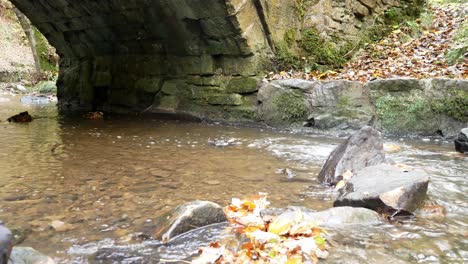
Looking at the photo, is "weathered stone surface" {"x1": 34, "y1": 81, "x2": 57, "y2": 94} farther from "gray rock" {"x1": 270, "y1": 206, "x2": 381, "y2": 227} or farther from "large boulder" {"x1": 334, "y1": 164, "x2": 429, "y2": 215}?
"gray rock" {"x1": 270, "y1": 206, "x2": 381, "y2": 227}

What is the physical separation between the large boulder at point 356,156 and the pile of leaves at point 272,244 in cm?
134

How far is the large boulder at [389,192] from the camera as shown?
272cm

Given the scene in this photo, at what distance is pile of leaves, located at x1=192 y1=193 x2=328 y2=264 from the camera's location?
207cm

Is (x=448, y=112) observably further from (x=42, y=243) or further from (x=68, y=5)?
(x=68, y=5)

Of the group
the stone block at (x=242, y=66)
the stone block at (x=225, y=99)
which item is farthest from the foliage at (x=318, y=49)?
the stone block at (x=225, y=99)

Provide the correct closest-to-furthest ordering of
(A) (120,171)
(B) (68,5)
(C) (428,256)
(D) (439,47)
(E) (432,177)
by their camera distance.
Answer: (C) (428,256)
(E) (432,177)
(A) (120,171)
(D) (439,47)
(B) (68,5)

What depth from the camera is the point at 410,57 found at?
25.0 feet

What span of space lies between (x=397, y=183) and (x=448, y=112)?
3572 millimetres

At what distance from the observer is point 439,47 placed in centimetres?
764

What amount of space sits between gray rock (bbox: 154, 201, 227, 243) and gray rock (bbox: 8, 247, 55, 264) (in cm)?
62

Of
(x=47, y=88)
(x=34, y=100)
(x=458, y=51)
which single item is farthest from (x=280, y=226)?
(x=47, y=88)

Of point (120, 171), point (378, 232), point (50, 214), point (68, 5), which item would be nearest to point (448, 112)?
point (378, 232)

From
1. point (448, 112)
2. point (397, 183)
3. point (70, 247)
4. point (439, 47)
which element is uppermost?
point (439, 47)

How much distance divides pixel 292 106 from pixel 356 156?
3162 millimetres
